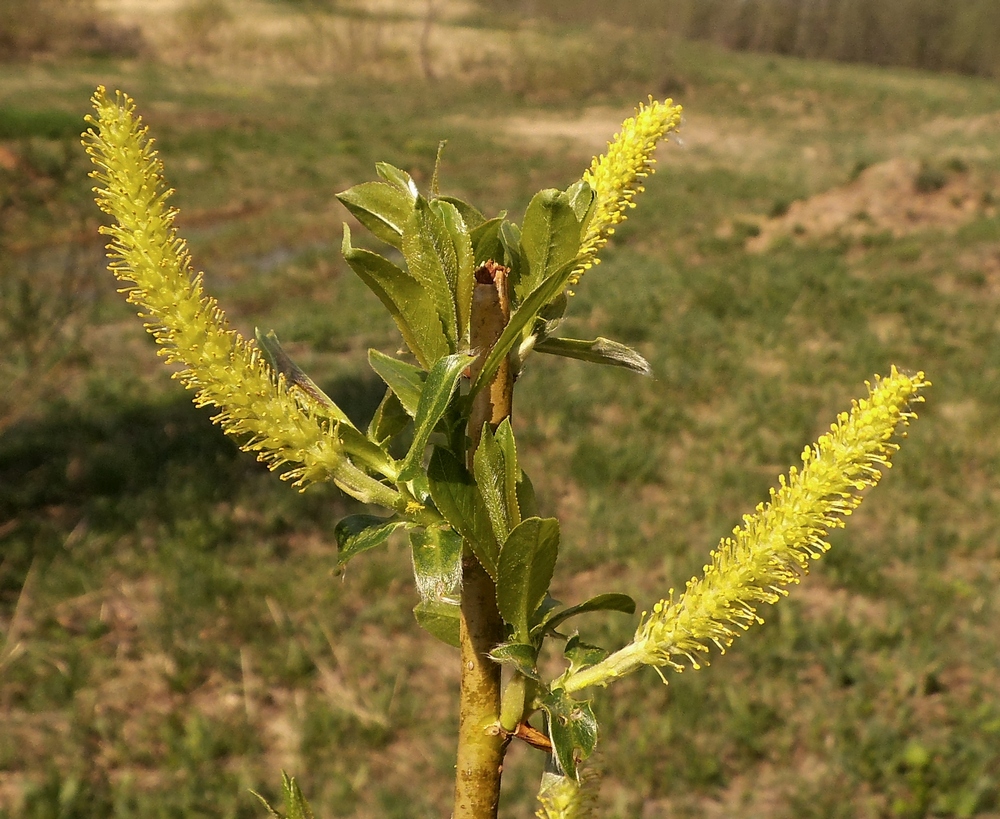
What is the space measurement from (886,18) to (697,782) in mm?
37200

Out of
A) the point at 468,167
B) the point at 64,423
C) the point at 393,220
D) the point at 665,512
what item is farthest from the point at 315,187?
the point at 393,220

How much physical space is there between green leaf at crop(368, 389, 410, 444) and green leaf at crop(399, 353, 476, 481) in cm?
8

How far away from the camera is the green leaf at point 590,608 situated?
1.61 ft

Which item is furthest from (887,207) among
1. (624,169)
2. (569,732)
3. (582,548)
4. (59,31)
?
(59,31)

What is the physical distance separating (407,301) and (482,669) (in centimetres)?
19

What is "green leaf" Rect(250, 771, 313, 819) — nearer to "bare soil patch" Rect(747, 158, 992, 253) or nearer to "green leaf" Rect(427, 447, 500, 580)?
"green leaf" Rect(427, 447, 500, 580)

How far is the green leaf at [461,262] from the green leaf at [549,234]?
0.10 feet

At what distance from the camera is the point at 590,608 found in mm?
508

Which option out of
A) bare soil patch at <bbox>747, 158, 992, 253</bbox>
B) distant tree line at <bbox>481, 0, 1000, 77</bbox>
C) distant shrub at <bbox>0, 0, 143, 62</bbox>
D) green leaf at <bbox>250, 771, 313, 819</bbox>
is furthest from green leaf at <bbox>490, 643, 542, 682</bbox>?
distant tree line at <bbox>481, 0, 1000, 77</bbox>

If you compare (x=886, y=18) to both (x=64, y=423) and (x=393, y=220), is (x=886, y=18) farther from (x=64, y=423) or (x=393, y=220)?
(x=393, y=220)

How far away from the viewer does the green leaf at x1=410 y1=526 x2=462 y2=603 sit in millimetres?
432

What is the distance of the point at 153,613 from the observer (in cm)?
334

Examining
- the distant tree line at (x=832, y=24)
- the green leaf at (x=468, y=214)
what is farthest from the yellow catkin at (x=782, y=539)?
the distant tree line at (x=832, y=24)

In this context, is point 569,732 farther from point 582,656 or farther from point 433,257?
point 433,257
